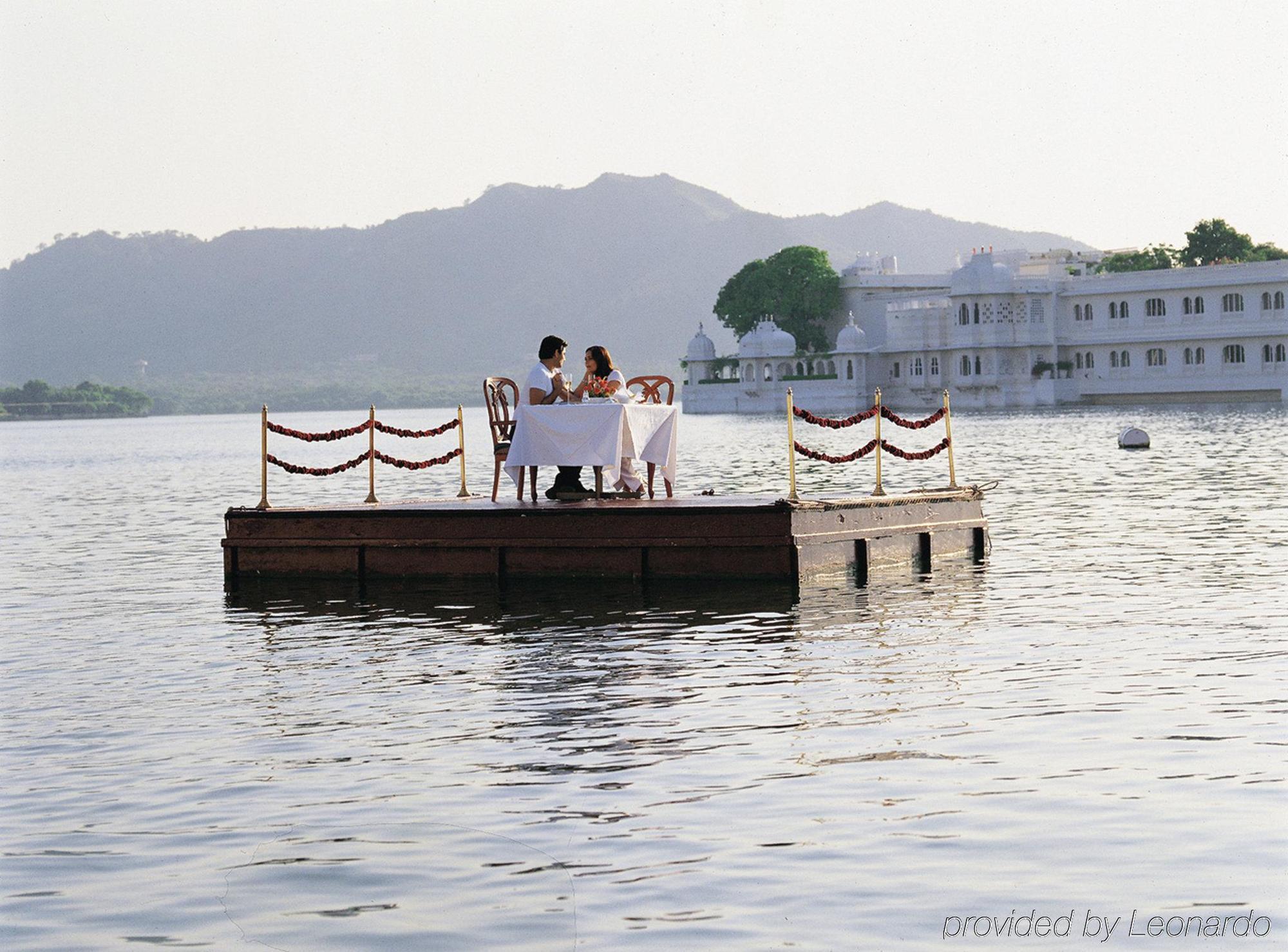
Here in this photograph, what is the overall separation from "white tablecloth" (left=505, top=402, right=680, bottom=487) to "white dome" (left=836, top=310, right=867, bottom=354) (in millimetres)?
97563

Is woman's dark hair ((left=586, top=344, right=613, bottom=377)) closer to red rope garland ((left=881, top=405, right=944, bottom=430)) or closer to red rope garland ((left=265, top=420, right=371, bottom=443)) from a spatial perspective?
red rope garland ((left=265, top=420, right=371, bottom=443))

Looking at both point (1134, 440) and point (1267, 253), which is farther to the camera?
point (1267, 253)

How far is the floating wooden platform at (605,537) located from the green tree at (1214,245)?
109 m

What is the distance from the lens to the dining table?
17.1 metres

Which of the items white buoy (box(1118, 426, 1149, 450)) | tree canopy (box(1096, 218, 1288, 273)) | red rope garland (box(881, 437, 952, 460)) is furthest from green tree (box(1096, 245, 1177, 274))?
red rope garland (box(881, 437, 952, 460))

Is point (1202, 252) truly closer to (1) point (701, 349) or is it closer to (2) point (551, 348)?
(1) point (701, 349)

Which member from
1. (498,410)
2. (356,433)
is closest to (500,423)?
(498,410)

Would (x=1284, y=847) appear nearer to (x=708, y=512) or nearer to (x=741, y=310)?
(x=708, y=512)

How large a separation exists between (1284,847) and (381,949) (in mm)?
3527

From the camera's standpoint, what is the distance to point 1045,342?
10612 centimetres

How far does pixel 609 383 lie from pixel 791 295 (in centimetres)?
10915

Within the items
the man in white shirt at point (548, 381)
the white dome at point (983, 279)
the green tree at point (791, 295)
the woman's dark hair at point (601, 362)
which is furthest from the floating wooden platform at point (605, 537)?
the green tree at point (791, 295)

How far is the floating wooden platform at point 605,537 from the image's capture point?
16.6 metres

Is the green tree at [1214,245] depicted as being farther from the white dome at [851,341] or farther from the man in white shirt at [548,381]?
the man in white shirt at [548,381]
